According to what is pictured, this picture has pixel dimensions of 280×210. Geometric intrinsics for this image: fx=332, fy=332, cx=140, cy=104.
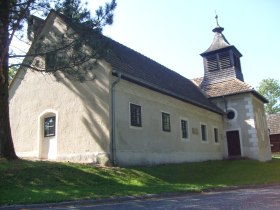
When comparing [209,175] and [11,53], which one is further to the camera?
[209,175]

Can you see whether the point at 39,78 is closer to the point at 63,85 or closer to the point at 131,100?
the point at 63,85

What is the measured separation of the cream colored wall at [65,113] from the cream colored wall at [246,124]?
15.2m

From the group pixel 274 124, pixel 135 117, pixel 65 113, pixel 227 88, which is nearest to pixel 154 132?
pixel 135 117

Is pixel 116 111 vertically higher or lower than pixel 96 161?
higher

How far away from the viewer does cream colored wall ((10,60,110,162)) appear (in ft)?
52.4

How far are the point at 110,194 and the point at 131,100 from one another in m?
7.96

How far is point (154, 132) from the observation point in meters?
18.4

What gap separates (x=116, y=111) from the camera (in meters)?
16.0

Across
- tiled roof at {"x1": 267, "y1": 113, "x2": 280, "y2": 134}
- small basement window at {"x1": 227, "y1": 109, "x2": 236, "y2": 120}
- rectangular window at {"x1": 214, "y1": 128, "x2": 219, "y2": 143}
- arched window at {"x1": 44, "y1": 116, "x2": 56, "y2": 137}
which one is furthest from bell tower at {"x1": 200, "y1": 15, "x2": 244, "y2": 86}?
arched window at {"x1": 44, "y1": 116, "x2": 56, "y2": 137}

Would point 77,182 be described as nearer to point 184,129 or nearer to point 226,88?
point 184,129

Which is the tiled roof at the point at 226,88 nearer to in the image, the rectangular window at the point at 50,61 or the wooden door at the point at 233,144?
the wooden door at the point at 233,144

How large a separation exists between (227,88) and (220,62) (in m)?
3.33

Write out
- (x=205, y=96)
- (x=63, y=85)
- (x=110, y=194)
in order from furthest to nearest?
(x=205, y=96) < (x=63, y=85) < (x=110, y=194)

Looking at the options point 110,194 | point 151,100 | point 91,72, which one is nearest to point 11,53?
point 91,72
